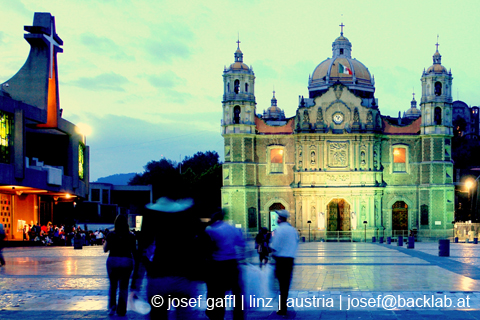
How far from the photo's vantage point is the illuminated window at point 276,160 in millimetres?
58688

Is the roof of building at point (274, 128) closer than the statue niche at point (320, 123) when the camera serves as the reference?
No

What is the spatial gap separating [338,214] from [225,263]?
165 feet

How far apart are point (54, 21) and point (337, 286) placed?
35.3 m

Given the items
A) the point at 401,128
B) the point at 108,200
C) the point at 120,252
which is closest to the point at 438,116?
the point at 401,128

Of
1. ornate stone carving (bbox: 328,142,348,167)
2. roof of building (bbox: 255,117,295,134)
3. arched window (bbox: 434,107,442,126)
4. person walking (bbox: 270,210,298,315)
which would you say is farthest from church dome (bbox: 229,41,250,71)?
person walking (bbox: 270,210,298,315)

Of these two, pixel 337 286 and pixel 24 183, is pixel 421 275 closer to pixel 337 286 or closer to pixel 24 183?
pixel 337 286

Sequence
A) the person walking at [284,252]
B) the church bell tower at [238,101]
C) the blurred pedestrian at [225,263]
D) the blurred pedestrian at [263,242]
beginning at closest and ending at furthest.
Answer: the blurred pedestrian at [225,263] → the person walking at [284,252] → the blurred pedestrian at [263,242] → the church bell tower at [238,101]

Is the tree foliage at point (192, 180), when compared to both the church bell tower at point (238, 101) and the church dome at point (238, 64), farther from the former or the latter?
the church dome at point (238, 64)

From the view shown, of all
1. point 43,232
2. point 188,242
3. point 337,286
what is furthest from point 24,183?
point 188,242

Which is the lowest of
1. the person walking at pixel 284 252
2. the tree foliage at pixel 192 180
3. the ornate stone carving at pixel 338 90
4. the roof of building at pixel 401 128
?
the person walking at pixel 284 252

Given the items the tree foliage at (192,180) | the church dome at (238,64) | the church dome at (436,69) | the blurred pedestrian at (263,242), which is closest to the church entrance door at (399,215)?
the church dome at (436,69)

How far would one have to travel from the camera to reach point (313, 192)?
57.0 m

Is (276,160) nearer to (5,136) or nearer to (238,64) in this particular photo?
(238,64)

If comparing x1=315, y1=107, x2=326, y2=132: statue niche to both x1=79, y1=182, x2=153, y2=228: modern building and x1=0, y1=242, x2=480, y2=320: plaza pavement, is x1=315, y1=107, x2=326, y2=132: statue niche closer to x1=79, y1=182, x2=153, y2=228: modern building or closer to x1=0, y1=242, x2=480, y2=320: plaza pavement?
x1=79, y1=182, x2=153, y2=228: modern building
